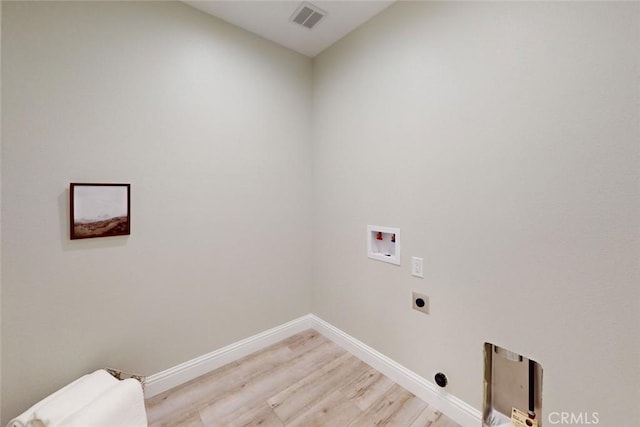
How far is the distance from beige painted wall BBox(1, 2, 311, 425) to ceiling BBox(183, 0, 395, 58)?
9cm

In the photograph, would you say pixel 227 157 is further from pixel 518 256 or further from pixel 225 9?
pixel 518 256

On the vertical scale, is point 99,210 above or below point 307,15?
below

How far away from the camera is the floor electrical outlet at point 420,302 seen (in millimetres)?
1628

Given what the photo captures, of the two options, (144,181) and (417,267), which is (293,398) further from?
(144,181)

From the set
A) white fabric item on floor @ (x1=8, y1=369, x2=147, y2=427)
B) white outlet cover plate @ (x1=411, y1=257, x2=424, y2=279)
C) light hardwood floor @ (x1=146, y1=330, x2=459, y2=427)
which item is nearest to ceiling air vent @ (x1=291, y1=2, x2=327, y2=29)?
white outlet cover plate @ (x1=411, y1=257, x2=424, y2=279)

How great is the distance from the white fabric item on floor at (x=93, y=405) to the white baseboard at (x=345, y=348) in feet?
1.42

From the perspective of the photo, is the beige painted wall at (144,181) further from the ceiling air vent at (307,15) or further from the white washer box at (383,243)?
the white washer box at (383,243)

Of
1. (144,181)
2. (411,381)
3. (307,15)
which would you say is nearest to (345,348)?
(411,381)

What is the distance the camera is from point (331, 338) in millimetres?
2344

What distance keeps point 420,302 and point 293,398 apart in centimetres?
108

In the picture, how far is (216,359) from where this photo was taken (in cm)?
195

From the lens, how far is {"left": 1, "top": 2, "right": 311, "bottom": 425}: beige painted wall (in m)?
1.30

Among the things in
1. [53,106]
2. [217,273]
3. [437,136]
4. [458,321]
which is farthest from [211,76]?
[458,321]

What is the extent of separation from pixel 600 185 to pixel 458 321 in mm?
952
